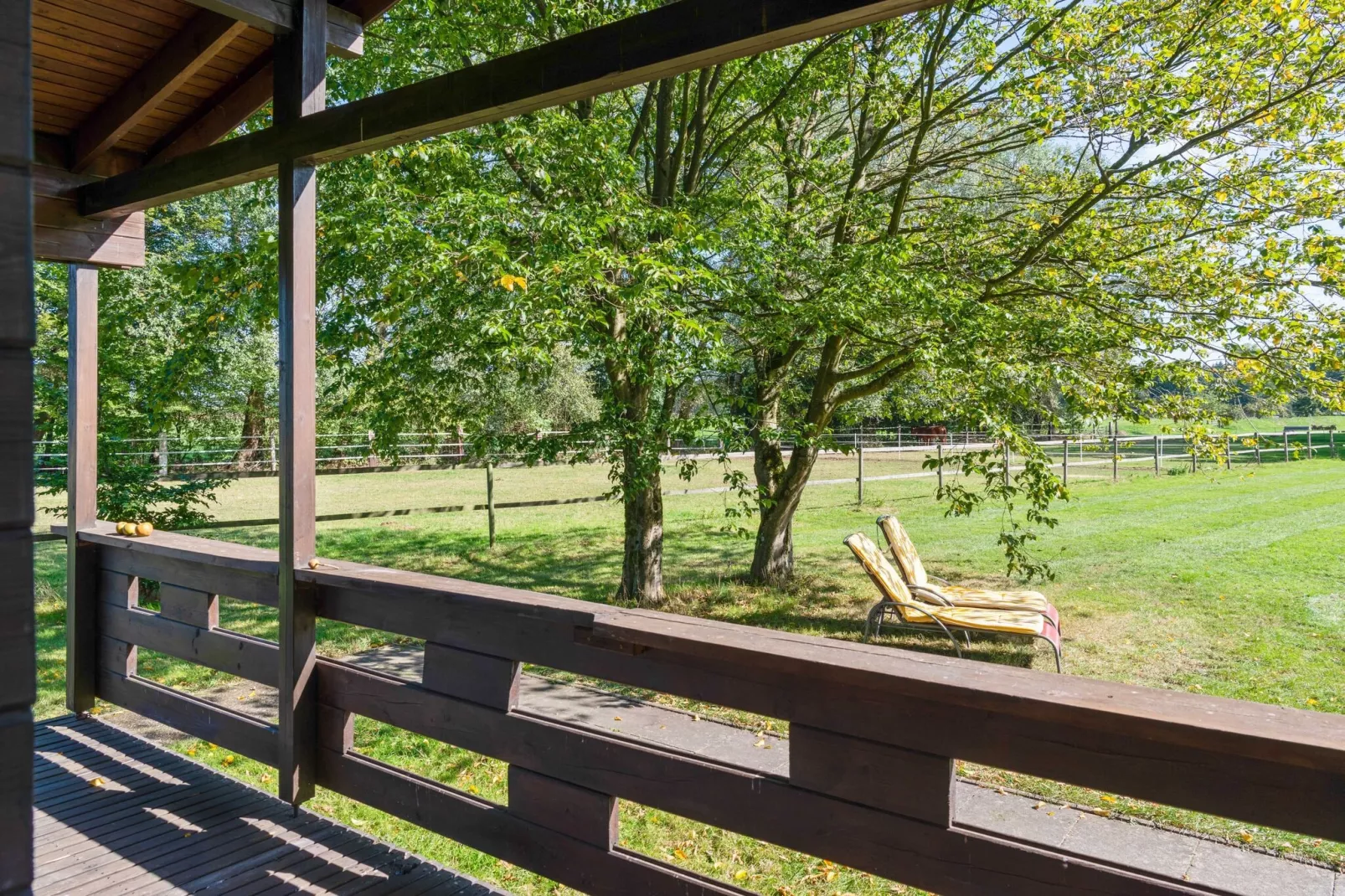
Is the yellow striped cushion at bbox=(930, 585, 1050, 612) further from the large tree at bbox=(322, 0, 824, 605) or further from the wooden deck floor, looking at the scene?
the wooden deck floor

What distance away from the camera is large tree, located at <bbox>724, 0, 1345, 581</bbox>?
563 cm

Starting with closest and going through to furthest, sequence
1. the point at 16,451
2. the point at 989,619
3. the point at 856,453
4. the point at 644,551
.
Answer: the point at 16,451 < the point at 989,619 < the point at 644,551 < the point at 856,453

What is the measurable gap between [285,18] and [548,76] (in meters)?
1.15

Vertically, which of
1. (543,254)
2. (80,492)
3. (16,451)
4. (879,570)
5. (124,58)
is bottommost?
(879,570)

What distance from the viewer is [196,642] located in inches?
122

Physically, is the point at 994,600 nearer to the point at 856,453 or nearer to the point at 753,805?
the point at 753,805

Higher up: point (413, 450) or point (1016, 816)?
point (413, 450)

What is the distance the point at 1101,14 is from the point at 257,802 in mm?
6783

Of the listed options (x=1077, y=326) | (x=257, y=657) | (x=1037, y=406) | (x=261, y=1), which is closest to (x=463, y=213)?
(x=261, y=1)

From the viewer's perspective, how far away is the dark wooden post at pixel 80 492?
3.60 meters

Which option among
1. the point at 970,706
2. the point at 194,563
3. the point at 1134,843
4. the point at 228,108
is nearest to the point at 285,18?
the point at 228,108

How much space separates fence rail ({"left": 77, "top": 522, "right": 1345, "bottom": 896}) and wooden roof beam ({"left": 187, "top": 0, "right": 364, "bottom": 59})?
1.67m

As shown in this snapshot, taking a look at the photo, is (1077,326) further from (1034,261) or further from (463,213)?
(463,213)

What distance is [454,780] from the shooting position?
13.0 feet
